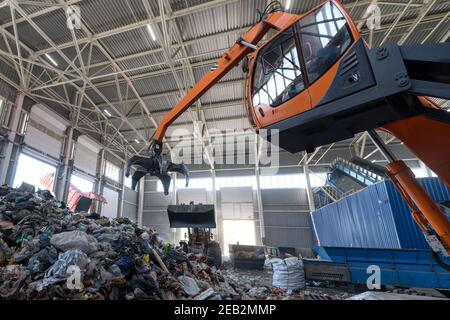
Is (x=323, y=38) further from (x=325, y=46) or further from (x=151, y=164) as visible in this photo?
(x=151, y=164)

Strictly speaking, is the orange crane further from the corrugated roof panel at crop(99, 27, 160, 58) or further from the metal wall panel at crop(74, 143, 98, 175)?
the metal wall panel at crop(74, 143, 98, 175)

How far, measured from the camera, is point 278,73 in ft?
7.23

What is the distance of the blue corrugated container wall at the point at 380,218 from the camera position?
628 centimetres

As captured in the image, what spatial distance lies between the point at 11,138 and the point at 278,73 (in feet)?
36.0

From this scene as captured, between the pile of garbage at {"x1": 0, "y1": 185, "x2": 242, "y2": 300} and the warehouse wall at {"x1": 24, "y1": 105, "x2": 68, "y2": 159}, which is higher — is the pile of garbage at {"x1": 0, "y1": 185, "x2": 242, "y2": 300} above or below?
below

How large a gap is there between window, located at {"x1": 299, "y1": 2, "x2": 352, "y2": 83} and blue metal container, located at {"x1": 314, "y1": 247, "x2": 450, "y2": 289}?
6127mm

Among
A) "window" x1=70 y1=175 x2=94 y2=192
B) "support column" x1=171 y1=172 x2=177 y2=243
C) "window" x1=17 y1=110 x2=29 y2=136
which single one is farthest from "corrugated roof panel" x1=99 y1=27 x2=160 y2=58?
"support column" x1=171 y1=172 x2=177 y2=243

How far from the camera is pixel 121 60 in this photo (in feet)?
29.7

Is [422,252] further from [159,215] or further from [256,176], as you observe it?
[159,215]

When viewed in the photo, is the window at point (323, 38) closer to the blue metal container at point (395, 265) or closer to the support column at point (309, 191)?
the blue metal container at point (395, 265)

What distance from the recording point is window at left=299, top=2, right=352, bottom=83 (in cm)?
168

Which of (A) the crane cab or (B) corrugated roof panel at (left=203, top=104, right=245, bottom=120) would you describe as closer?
(A) the crane cab

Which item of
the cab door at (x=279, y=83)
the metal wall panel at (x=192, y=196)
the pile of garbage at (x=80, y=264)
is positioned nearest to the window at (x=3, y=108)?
the pile of garbage at (x=80, y=264)

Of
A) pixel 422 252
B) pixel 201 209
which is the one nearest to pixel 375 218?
pixel 422 252
